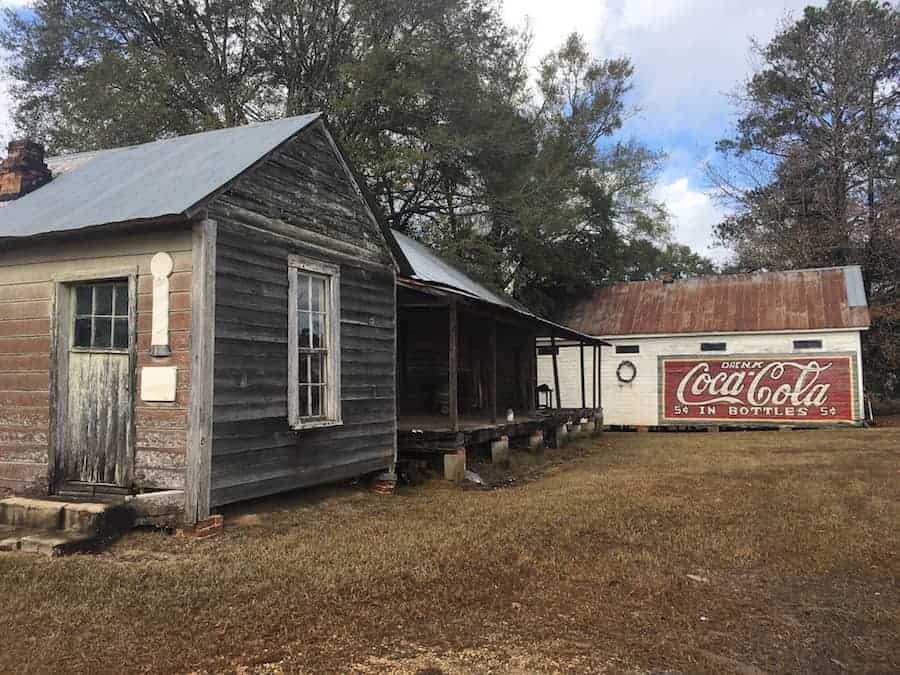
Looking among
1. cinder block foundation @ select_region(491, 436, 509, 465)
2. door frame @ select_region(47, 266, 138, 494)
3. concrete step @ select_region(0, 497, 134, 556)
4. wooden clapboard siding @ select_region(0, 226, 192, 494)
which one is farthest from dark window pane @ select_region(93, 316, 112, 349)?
cinder block foundation @ select_region(491, 436, 509, 465)

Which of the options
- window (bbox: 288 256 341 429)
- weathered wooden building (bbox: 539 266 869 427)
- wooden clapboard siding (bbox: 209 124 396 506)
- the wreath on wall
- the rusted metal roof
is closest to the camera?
wooden clapboard siding (bbox: 209 124 396 506)

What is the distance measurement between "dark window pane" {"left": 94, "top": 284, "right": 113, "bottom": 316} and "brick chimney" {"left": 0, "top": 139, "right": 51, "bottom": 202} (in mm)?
2801

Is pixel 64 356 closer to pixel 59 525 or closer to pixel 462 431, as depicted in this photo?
pixel 59 525

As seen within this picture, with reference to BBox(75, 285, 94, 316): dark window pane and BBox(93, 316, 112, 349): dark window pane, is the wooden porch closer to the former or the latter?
BBox(93, 316, 112, 349): dark window pane

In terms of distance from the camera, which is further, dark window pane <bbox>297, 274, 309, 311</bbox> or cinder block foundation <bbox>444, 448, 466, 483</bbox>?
cinder block foundation <bbox>444, 448, 466, 483</bbox>

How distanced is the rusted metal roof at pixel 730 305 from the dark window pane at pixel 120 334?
19.7 meters

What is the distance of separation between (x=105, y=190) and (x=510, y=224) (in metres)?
17.3

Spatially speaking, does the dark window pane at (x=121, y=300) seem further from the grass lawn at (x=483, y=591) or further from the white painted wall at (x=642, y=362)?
the white painted wall at (x=642, y=362)

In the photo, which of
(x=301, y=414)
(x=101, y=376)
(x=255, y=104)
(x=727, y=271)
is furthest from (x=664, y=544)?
(x=727, y=271)

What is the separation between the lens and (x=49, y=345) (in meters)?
7.56

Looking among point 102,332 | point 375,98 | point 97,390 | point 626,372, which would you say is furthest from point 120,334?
point 626,372

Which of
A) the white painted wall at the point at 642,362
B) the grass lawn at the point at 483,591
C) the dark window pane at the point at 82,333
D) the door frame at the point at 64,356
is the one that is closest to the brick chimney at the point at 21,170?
the door frame at the point at 64,356

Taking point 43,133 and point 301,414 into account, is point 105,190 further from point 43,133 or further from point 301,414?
point 43,133

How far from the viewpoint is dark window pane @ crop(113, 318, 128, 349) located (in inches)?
290
